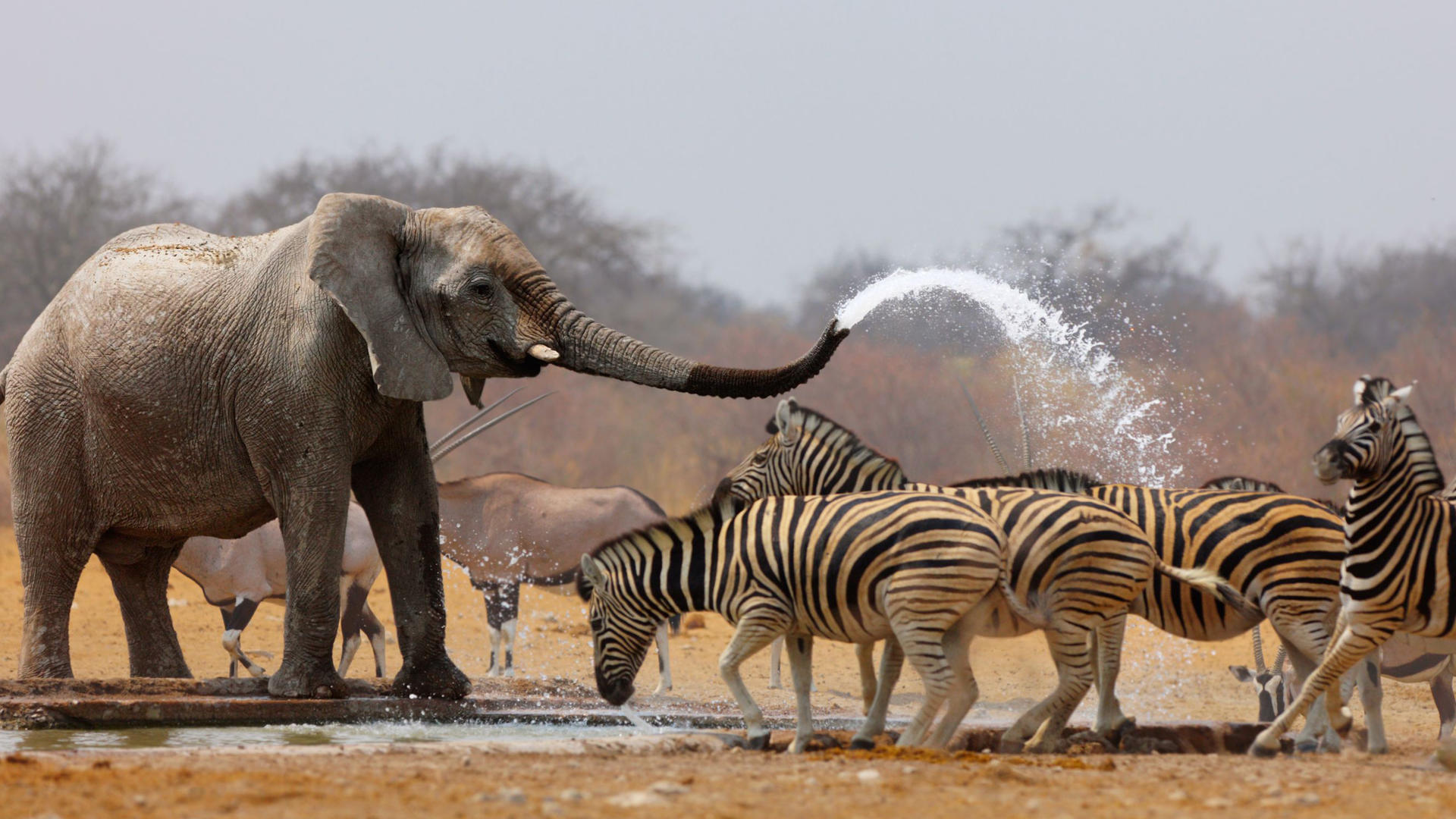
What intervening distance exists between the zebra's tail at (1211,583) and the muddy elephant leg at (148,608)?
5.45 metres

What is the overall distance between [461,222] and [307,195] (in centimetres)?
2845

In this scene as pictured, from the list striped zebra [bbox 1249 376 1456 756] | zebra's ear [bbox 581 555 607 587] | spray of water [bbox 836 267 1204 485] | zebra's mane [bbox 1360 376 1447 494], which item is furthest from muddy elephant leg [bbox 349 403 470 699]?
spray of water [bbox 836 267 1204 485]

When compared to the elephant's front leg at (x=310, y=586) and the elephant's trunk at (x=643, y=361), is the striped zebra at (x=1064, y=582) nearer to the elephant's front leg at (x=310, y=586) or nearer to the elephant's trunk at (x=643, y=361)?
the elephant's trunk at (x=643, y=361)

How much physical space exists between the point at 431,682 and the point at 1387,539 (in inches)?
182

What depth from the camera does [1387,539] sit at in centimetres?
634

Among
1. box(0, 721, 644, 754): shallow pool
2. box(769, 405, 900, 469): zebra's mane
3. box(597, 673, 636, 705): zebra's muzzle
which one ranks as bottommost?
box(0, 721, 644, 754): shallow pool

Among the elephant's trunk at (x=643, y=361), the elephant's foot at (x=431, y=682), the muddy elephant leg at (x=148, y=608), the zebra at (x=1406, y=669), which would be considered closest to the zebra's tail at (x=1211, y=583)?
the zebra at (x=1406, y=669)

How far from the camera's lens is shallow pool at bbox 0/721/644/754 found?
6637 millimetres

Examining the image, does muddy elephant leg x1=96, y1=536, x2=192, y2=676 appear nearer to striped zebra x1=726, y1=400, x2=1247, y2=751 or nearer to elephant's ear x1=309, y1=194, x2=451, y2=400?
elephant's ear x1=309, y1=194, x2=451, y2=400

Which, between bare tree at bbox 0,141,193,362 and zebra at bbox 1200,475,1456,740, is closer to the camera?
zebra at bbox 1200,475,1456,740

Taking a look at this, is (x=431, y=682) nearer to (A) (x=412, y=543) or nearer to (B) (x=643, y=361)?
(A) (x=412, y=543)

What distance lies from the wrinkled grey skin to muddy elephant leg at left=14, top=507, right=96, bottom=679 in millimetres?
4151

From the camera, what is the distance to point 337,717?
7.67 meters

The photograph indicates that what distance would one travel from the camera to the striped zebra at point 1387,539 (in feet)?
20.7
